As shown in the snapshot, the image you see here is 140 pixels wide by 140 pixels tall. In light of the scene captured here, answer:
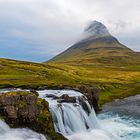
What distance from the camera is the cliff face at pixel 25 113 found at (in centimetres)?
5266

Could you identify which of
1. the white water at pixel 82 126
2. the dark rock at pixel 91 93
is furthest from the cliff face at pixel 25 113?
the dark rock at pixel 91 93

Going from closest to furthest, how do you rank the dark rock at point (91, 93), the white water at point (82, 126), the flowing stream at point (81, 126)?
the flowing stream at point (81, 126) → the white water at point (82, 126) → the dark rock at point (91, 93)

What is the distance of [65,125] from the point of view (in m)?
66.5

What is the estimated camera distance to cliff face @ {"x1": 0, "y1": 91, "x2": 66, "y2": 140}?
52656mm

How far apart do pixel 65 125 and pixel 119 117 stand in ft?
101

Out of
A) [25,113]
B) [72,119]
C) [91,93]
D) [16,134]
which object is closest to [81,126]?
A: [72,119]

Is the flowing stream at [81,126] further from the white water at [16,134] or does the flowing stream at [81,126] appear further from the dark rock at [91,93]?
the dark rock at [91,93]

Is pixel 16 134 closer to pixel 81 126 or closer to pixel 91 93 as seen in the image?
pixel 81 126

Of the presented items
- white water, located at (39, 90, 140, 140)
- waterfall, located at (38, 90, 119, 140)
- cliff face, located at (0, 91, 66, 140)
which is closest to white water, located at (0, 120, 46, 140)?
cliff face, located at (0, 91, 66, 140)

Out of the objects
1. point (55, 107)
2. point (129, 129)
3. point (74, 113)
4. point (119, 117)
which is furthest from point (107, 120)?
point (55, 107)

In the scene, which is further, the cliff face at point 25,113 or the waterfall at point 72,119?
the waterfall at point 72,119

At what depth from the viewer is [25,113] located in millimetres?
53625

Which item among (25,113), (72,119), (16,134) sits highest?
(25,113)

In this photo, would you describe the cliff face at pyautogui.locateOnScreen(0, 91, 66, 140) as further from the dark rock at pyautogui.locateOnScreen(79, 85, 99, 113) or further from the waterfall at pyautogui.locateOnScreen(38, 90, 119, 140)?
the dark rock at pyautogui.locateOnScreen(79, 85, 99, 113)
